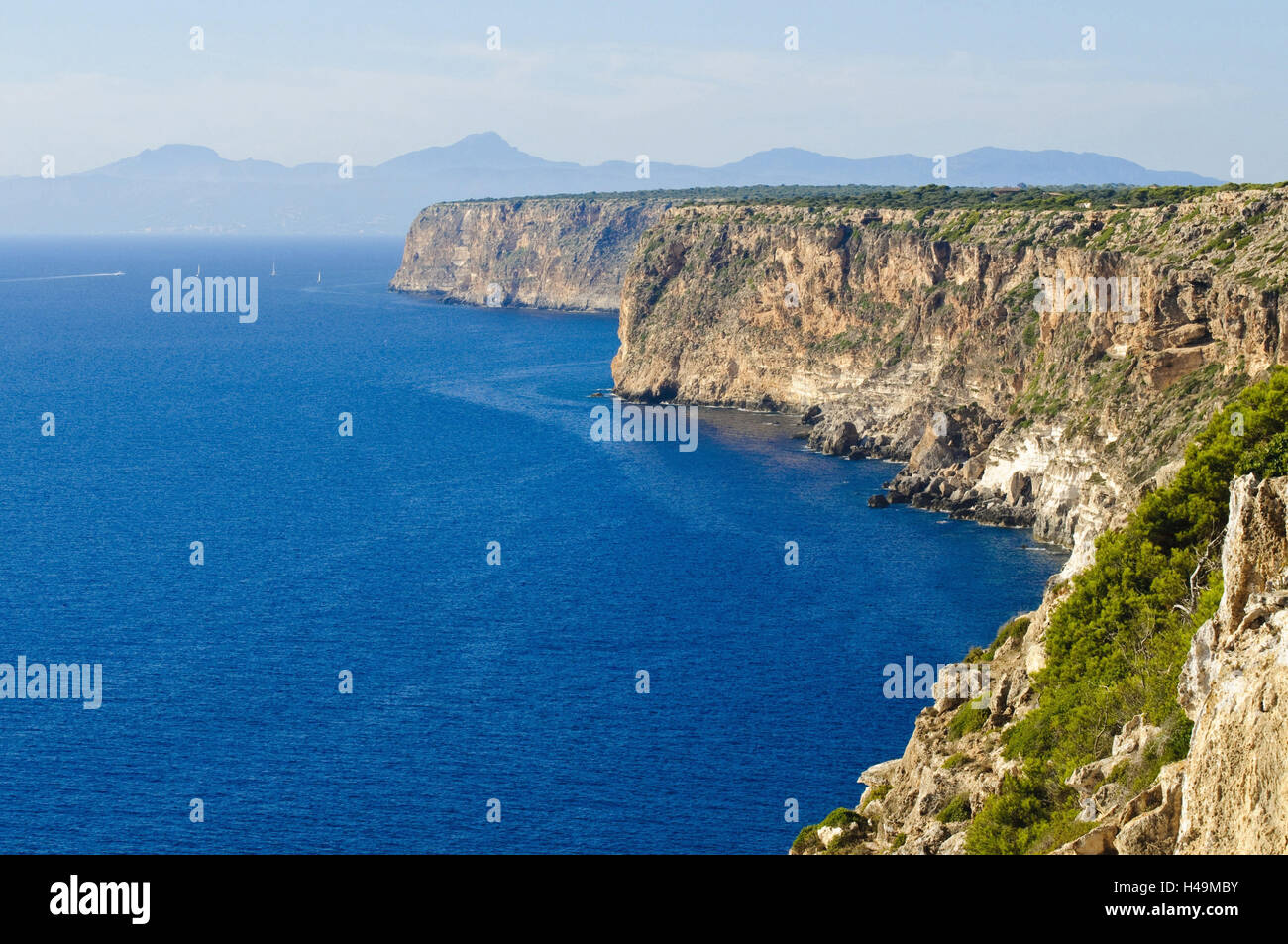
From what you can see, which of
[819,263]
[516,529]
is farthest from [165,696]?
[819,263]

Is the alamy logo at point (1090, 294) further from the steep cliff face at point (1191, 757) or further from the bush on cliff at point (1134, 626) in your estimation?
the steep cliff face at point (1191, 757)

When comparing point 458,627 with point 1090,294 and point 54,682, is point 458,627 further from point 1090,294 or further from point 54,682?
point 1090,294

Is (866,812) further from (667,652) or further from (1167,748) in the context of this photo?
(667,652)

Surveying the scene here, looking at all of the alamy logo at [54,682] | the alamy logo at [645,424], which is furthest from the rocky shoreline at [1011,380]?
the alamy logo at [54,682]

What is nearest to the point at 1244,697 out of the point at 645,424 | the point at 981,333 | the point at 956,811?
the point at 956,811

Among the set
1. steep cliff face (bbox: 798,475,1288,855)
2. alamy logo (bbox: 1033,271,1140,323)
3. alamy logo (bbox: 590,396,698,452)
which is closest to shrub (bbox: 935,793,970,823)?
steep cliff face (bbox: 798,475,1288,855)
